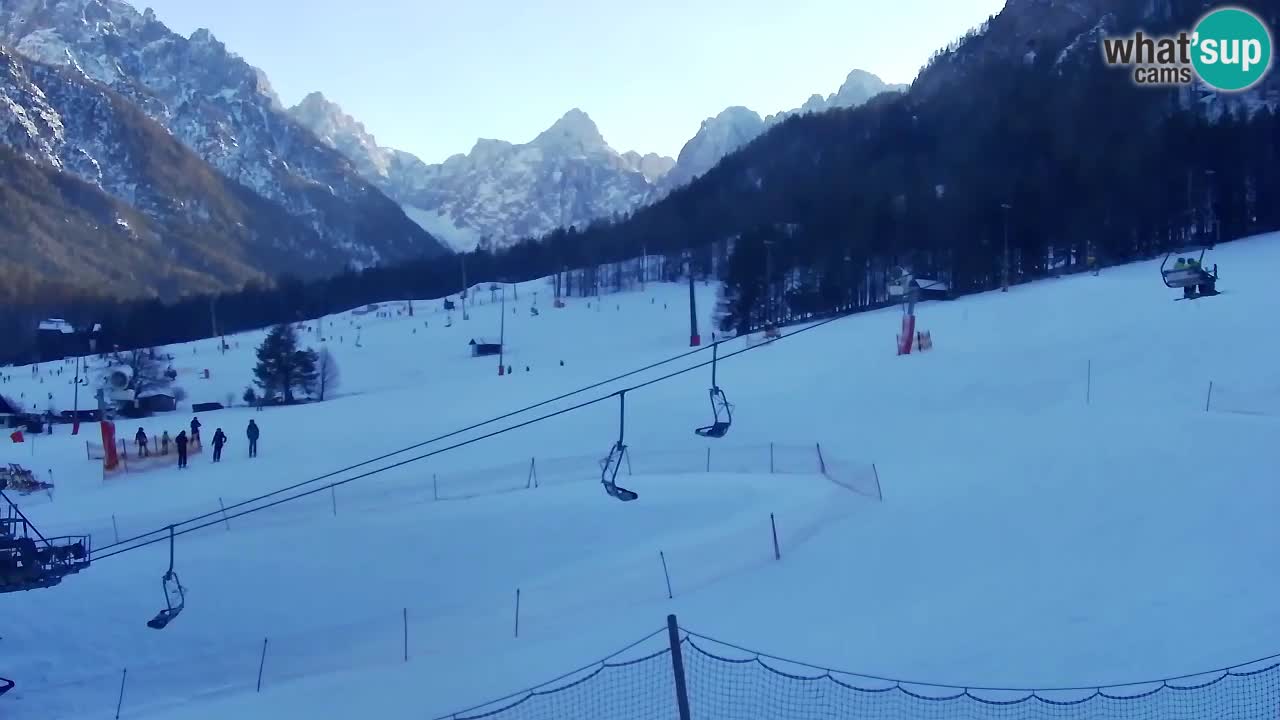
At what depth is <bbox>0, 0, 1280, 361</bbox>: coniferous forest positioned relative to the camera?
5106 centimetres

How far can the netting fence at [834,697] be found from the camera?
8.53 meters

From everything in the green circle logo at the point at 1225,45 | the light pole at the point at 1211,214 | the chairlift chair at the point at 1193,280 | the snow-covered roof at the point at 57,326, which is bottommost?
the chairlift chair at the point at 1193,280

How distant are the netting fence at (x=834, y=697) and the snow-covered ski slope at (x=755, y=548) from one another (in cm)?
38

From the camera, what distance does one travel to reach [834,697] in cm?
953

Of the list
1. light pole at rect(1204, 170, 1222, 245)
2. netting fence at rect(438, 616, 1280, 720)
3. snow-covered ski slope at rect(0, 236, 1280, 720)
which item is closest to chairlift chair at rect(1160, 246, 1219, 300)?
snow-covered ski slope at rect(0, 236, 1280, 720)

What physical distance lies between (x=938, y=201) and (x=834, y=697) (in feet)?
177

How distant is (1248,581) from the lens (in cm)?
1127

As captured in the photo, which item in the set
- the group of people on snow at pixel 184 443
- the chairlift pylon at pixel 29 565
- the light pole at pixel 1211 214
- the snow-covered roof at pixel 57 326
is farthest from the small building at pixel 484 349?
the snow-covered roof at pixel 57 326

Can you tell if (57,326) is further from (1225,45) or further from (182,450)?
(1225,45)

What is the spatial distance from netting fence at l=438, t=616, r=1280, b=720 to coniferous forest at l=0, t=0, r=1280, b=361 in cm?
4332

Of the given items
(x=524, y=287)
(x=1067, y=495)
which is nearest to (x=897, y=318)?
(x=1067, y=495)

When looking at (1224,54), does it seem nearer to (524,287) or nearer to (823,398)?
(823,398)

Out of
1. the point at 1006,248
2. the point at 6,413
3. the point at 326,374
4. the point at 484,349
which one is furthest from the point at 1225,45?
the point at 6,413

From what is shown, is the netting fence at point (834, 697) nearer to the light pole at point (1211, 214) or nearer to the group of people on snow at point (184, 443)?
the group of people on snow at point (184, 443)
